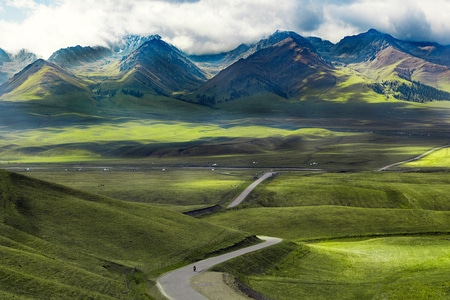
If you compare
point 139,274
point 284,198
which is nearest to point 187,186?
point 284,198

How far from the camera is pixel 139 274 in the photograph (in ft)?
276

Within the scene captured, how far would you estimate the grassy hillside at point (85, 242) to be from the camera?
2712 inches

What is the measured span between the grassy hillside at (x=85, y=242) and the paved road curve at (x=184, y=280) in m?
2.61

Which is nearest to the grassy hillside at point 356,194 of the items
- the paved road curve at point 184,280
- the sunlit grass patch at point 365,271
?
the sunlit grass patch at point 365,271

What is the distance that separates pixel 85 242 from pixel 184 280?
22.0m

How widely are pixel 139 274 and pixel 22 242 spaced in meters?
19.7

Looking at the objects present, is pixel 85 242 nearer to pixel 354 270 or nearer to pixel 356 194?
pixel 354 270

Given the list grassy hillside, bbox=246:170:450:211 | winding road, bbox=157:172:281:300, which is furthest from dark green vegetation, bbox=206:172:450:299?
winding road, bbox=157:172:281:300

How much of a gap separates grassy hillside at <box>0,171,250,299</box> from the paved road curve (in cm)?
261

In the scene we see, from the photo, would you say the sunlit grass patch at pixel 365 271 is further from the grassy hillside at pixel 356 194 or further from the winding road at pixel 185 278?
the grassy hillside at pixel 356 194

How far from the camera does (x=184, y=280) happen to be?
83312mm

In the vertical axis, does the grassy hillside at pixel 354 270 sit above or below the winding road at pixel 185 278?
below

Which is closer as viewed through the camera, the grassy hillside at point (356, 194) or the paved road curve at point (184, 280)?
the paved road curve at point (184, 280)

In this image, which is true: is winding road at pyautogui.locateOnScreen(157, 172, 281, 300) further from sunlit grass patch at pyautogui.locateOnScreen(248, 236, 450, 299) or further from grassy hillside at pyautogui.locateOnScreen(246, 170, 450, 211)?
grassy hillside at pyautogui.locateOnScreen(246, 170, 450, 211)
